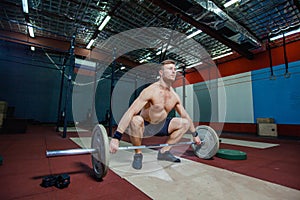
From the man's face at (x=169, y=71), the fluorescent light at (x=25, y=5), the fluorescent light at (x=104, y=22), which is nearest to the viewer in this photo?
the man's face at (x=169, y=71)

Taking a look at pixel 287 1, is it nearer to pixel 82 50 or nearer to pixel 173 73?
pixel 173 73

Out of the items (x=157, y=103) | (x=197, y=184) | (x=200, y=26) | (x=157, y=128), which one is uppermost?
(x=200, y=26)

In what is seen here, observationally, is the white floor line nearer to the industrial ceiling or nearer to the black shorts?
the black shorts

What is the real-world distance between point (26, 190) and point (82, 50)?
5558 mm

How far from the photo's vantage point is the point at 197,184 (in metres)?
1.03

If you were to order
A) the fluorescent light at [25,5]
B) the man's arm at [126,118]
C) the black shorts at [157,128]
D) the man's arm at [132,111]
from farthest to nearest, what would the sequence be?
the fluorescent light at [25,5] < the black shorts at [157,128] < the man's arm at [132,111] < the man's arm at [126,118]

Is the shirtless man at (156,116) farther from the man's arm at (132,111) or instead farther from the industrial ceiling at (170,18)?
the industrial ceiling at (170,18)

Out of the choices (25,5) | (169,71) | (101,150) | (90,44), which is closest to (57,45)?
(90,44)

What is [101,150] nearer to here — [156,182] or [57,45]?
[156,182]

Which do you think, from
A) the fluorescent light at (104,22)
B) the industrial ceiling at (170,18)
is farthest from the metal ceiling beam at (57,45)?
the fluorescent light at (104,22)

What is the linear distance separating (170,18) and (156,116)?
3170 millimetres

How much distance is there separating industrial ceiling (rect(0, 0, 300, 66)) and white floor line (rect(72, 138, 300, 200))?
115 inches

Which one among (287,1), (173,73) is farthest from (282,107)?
(173,73)

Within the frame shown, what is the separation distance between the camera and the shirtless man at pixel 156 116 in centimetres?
135
